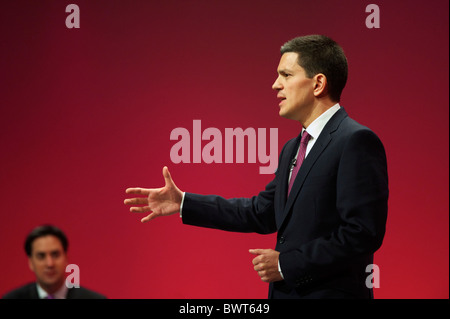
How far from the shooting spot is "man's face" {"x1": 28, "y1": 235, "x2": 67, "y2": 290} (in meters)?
1.39

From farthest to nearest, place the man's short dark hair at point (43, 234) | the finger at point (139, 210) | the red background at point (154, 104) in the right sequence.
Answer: the red background at point (154, 104), the finger at point (139, 210), the man's short dark hair at point (43, 234)

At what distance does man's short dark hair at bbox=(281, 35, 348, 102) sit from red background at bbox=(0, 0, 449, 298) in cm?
130

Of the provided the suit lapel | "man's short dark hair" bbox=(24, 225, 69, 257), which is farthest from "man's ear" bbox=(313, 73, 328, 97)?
"man's short dark hair" bbox=(24, 225, 69, 257)

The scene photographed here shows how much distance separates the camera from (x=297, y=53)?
1.97m

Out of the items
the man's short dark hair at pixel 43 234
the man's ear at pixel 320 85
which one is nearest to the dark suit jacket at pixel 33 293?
the man's short dark hair at pixel 43 234

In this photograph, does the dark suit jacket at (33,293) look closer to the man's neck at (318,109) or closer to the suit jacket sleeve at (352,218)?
the suit jacket sleeve at (352,218)

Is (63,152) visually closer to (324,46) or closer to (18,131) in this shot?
(18,131)

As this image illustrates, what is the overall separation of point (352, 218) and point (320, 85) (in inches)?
21.2

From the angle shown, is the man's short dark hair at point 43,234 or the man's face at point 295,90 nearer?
the man's short dark hair at point 43,234

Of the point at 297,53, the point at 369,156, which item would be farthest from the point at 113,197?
the point at 369,156

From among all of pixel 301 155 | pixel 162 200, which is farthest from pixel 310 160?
pixel 162 200

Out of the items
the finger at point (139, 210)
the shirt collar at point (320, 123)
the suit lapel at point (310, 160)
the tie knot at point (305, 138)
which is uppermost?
the shirt collar at point (320, 123)

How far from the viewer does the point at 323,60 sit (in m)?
1.94

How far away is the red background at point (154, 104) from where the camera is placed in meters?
3.21
